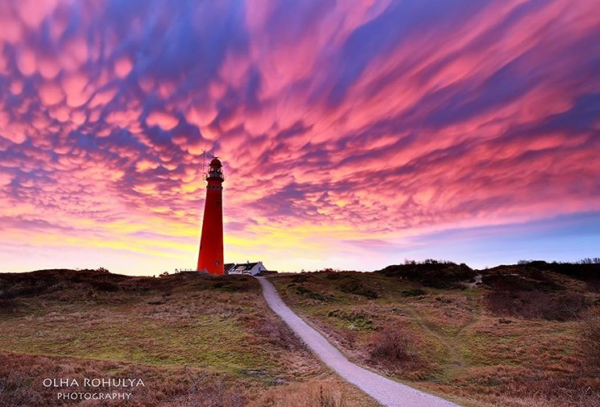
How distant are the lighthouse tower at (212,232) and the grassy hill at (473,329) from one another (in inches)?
454

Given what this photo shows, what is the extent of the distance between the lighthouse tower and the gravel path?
32227 mm

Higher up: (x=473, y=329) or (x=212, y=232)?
(x=212, y=232)

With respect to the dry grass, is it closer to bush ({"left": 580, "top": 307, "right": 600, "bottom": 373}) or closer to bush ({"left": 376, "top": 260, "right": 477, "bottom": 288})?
bush ({"left": 580, "top": 307, "right": 600, "bottom": 373})

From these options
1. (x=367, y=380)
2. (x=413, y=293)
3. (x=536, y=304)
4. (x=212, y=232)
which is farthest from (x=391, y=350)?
(x=212, y=232)

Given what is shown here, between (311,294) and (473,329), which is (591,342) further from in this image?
(311,294)

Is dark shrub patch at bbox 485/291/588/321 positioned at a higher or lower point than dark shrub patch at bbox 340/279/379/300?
lower

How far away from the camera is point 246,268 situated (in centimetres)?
7344

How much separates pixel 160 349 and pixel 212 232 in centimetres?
3661

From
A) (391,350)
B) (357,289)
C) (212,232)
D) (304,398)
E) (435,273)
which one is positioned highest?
(212,232)

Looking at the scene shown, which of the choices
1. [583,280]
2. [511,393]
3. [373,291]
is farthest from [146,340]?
[583,280]

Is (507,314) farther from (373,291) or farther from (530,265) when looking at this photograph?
(530,265)

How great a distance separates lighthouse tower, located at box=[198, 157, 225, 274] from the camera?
56.5m

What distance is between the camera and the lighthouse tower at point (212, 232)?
56469 mm

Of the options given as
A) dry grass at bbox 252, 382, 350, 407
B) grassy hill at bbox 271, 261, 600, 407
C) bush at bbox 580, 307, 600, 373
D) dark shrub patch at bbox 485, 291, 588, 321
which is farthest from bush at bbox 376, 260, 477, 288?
dry grass at bbox 252, 382, 350, 407
